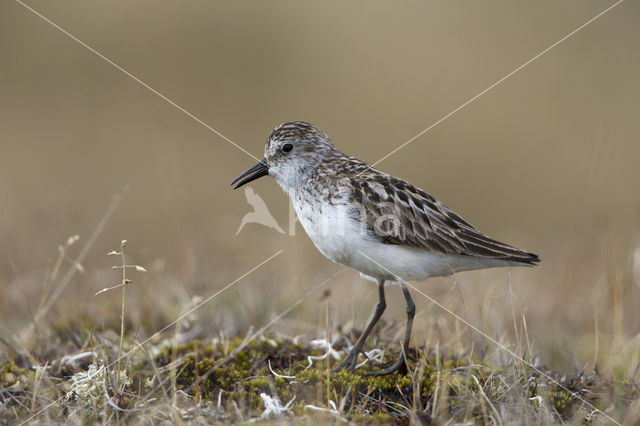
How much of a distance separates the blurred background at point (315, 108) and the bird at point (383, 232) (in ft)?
12.1

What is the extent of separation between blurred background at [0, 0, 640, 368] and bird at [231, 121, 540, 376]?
3.69m

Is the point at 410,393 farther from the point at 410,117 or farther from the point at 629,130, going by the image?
the point at 629,130

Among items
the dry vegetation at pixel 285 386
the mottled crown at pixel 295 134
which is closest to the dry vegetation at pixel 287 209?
the dry vegetation at pixel 285 386

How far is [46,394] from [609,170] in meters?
13.6

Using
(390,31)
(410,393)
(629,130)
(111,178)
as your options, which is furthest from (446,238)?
(390,31)

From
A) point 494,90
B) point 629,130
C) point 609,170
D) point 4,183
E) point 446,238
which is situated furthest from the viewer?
point 494,90

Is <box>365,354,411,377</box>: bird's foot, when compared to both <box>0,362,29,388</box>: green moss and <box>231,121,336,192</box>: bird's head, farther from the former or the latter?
<box>0,362,29,388</box>: green moss

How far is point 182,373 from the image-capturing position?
4672 mm

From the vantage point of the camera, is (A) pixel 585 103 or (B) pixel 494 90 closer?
(A) pixel 585 103

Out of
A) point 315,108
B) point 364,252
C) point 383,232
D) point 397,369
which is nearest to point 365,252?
point 364,252

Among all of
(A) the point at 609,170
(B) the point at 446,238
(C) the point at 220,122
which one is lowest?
(A) the point at 609,170

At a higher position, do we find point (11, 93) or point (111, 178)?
point (11, 93)

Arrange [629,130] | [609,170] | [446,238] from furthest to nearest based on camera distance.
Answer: [629,130] → [609,170] → [446,238]

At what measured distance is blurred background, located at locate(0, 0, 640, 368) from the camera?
12891 mm
